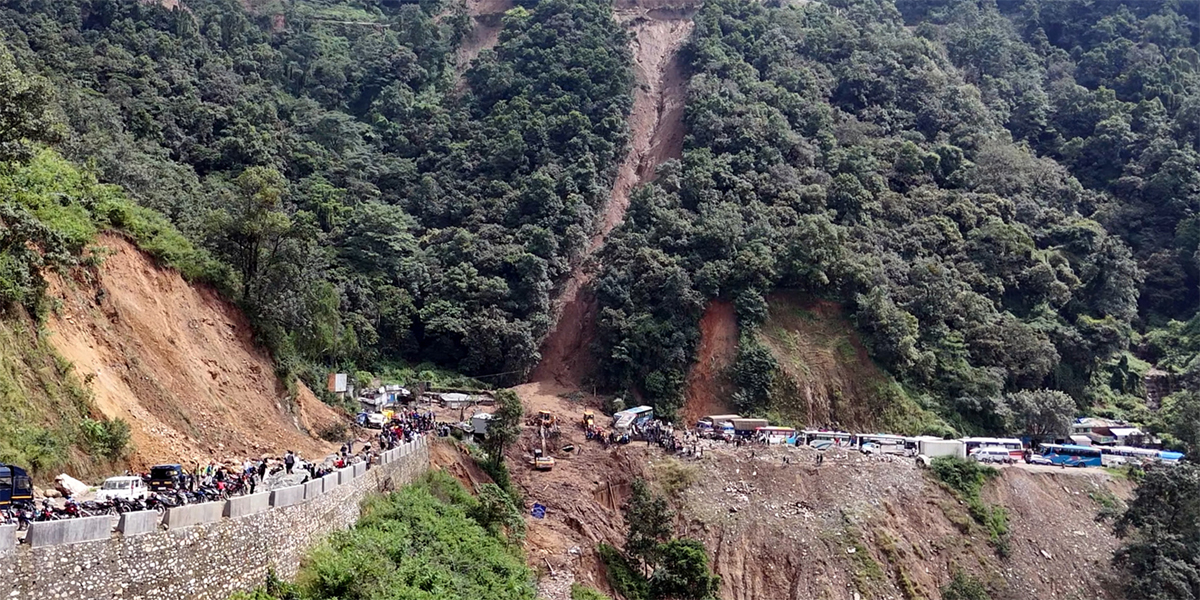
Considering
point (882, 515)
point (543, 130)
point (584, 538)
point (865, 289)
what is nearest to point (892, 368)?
point (865, 289)

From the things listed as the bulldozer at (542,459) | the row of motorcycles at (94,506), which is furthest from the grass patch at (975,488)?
the row of motorcycles at (94,506)

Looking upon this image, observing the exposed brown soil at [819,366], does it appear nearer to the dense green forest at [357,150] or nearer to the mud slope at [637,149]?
the mud slope at [637,149]

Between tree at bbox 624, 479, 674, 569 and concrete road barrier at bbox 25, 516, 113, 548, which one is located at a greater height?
concrete road barrier at bbox 25, 516, 113, 548

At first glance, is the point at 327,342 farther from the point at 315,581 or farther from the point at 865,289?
the point at 865,289

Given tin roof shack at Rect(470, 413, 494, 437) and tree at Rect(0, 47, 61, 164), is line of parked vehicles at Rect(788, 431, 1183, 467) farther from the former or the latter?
tree at Rect(0, 47, 61, 164)

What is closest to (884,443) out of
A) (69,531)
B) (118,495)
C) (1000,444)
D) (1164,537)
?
(1000,444)

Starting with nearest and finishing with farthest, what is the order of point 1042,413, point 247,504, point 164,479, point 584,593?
point 247,504, point 164,479, point 584,593, point 1042,413

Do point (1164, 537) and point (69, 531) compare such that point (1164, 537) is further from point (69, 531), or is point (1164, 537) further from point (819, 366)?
point (69, 531)

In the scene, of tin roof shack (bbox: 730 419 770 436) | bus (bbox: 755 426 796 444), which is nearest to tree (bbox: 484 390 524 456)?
tin roof shack (bbox: 730 419 770 436)
